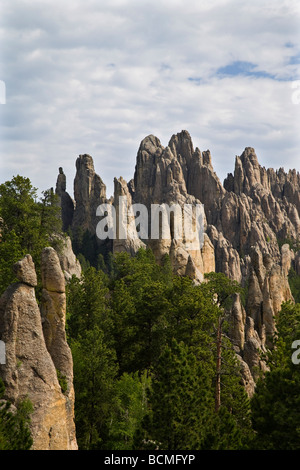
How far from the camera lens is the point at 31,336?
2202 cm

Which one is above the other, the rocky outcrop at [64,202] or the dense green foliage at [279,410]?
the rocky outcrop at [64,202]

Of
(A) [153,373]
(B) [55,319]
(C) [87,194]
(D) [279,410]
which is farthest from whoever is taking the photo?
(C) [87,194]

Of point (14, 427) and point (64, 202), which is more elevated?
point (64, 202)

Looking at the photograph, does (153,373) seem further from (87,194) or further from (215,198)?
(215,198)

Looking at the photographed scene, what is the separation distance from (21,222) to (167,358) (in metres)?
15.4

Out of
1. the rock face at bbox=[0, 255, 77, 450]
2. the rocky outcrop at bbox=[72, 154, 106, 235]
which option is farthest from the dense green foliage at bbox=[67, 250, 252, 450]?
the rocky outcrop at bbox=[72, 154, 106, 235]

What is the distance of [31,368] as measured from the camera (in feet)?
70.6

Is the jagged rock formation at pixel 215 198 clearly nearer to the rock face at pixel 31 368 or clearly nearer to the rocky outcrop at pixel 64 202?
the rocky outcrop at pixel 64 202

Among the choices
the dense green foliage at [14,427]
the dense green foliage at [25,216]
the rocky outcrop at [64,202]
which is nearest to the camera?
the dense green foliage at [14,427]

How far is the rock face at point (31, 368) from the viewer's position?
20.8 m

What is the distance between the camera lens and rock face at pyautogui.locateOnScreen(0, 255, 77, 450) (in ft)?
68.4

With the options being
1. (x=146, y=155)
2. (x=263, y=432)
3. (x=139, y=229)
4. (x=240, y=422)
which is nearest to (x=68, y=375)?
(x=263, y=432)

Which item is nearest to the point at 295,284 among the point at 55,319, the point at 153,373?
the point at 153,373

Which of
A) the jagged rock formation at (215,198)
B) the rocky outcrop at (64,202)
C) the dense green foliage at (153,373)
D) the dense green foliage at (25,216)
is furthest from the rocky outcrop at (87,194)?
the dense green foliage at (25,216)
